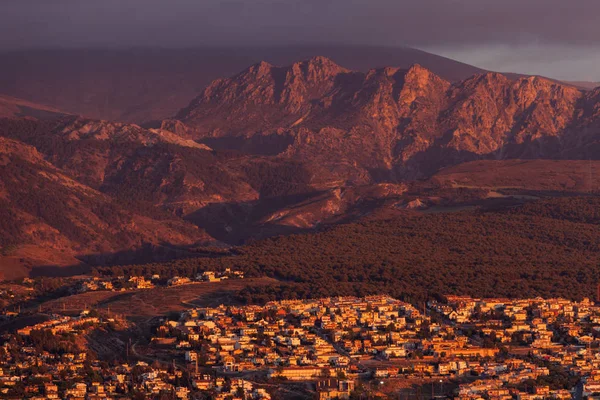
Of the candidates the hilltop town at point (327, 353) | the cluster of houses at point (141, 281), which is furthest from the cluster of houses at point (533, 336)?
the cluster of houses at point (141, 281)

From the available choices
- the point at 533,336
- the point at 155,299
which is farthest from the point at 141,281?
the point at 533,336

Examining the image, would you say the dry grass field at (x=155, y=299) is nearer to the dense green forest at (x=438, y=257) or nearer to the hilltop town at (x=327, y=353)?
the dense green forest at (x=438, y=257)

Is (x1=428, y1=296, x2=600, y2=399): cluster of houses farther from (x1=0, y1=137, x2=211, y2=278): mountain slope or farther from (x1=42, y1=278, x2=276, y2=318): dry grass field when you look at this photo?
(x1=0, y1=137, x2=211, y2=278): mountain slope

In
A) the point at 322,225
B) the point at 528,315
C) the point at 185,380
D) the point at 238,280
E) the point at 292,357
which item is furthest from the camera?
the point at 322,225

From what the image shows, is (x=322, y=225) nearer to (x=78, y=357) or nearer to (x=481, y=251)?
(x=481, y=251)

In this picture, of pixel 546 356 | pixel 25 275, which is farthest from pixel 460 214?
pixel 546 356

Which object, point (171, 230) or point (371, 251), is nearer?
point (371, 251)

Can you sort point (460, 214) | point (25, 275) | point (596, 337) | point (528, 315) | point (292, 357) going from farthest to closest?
point (460, 214), point (25, 275), point (528, 315), point (596, 337), point (292, 357)
